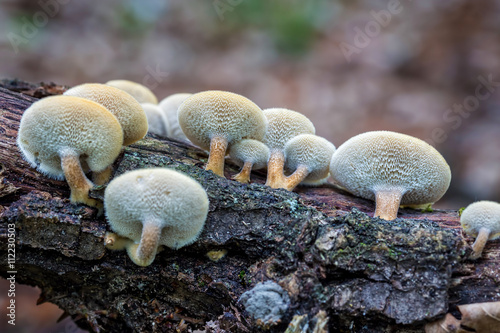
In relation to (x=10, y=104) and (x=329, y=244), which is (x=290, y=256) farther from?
(x=10, y=104)

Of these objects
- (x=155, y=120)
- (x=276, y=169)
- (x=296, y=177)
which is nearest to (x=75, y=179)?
(x=276, y=169)

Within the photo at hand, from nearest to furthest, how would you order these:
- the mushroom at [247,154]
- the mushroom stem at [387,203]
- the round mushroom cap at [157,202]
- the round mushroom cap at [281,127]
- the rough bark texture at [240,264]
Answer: the round mushroom cap at [157,202]
the rough bark texture at [240,264]
the mushroom stem at [387,203]
the mushroom at [247,154]
the round mushroom cap at [281,127]

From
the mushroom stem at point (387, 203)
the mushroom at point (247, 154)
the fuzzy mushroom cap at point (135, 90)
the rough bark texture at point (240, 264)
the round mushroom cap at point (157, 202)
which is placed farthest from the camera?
the fuzzy mushroom cap at point (135, 90)

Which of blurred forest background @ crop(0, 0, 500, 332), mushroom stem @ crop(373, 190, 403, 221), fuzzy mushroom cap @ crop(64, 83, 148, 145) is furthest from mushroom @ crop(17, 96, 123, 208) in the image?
blurred forest background @ crop(0, 0, 500, 332)

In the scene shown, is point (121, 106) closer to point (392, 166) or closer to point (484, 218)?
point (392, 166)

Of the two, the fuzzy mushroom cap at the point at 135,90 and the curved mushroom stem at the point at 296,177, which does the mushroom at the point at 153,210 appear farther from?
the fuzzy mushroom cap at the point at 135,90

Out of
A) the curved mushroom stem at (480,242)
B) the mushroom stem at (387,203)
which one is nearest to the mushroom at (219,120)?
the mushroom stem at (387,203)
